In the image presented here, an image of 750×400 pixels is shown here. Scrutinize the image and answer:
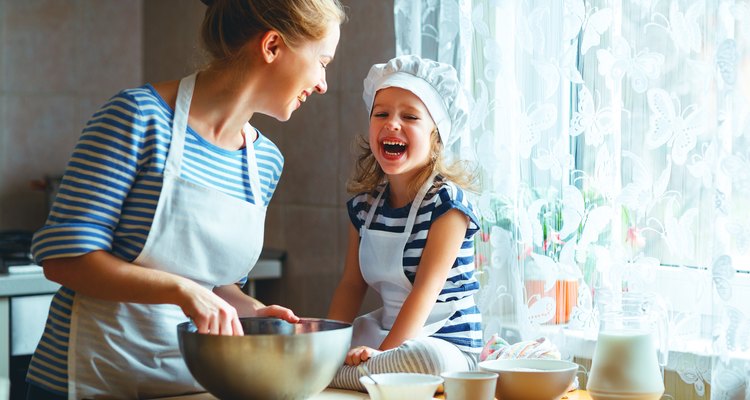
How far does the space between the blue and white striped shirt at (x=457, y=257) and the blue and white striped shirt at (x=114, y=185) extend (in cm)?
39

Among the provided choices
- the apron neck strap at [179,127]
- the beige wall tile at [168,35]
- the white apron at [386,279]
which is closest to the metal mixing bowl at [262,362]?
the apron neck strap at [179,127]

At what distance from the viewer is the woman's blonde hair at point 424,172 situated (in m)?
1.74

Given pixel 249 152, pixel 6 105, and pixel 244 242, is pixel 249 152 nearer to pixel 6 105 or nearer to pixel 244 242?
pixel 244 242

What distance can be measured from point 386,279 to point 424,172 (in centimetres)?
22

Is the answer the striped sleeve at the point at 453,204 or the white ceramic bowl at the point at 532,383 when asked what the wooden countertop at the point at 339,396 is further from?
the striped sleeve at the point at 453,204

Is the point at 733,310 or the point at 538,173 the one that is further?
the point at 538,173

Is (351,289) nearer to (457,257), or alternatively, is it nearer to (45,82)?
(457,257)

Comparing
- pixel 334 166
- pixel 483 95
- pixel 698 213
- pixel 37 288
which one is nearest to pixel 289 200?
pixel 334 166

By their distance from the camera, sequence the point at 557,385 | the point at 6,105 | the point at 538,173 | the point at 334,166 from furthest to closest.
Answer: the point at 6,105 → the point at 334,166 → the point at 538,173 → the point at 557,385

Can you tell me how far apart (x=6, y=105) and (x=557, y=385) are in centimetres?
228

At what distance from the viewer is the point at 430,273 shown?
1612mm

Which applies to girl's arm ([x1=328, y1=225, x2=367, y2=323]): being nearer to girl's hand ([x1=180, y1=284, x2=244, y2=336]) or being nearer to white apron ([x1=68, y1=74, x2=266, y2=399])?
white apron ([x1=68, y1=74, x2=266, y2=399])

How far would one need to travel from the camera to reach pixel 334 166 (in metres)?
2.42

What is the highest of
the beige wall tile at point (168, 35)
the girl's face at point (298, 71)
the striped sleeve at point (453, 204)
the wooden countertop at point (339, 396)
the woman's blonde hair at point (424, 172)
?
the beige wall tile at point (168, 35)
